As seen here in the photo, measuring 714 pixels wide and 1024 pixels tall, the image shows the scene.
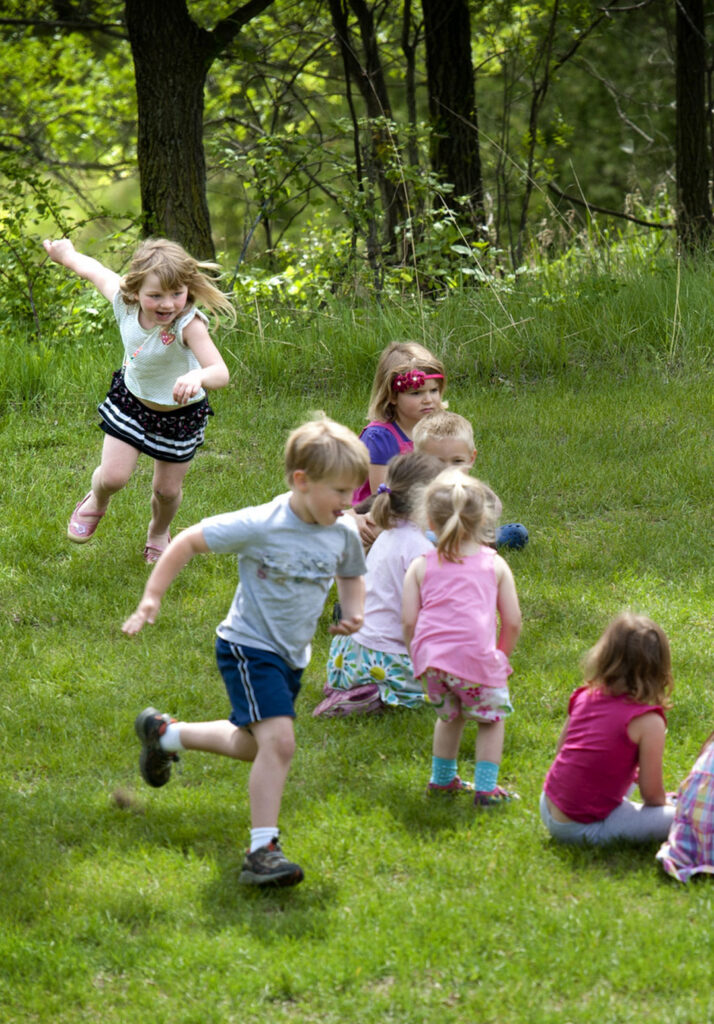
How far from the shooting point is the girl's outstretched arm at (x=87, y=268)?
590 cm

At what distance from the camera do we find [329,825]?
12.7 ft

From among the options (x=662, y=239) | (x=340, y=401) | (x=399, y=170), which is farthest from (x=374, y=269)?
(x=662, y=239)

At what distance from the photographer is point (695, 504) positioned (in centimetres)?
664

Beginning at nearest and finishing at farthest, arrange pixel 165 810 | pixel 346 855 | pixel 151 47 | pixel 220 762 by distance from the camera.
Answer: pixel 346 855 < pixel 165 810 < pixel 220 762 < pixel 151 47

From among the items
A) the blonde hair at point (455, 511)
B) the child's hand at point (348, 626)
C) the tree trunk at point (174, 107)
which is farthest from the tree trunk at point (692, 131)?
the child's hand at point (348, 626)

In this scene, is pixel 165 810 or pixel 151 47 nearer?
pixel 165 810

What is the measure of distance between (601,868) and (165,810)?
1.47 m

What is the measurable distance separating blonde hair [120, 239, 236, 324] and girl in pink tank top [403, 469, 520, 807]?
2.05 m

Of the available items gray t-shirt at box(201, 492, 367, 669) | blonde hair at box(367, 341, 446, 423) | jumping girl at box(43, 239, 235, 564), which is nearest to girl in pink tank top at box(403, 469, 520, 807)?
gray t-shirt at box(201, 492, 367, 669)

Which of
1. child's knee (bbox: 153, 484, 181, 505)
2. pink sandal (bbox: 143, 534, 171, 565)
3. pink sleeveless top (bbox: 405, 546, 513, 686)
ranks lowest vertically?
pink sandal (bbox: 143, 534, 171, 565)

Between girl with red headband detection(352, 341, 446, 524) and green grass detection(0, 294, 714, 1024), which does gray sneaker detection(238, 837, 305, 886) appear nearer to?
green grass detection(0, 294, 714, 1024)

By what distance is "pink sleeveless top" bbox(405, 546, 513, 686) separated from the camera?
12.8ft

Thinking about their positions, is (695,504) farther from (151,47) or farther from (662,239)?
(151,47)

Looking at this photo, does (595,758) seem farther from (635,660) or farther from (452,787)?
(452,787)
